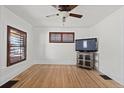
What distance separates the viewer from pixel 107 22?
16.7 ft

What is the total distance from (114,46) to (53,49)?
4.35 metres

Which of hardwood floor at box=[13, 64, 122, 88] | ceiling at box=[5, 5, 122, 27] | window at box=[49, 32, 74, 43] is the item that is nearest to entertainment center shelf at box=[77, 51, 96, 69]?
window at box=[49, 32, 74, 43]

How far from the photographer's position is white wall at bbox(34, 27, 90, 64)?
26.6 ft

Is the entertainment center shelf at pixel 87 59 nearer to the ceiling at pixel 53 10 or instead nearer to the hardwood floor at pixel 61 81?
the hardwood floor at pixel 61 81

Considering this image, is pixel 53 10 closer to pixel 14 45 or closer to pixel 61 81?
pixel 14 45

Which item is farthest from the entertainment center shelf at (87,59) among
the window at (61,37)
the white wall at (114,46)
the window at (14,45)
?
the window at (14,45)

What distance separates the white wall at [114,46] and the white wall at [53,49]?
9.00 feet

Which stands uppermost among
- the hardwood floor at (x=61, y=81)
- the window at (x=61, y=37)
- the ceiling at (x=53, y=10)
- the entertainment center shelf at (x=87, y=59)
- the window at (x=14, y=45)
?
the ceiling at (x=53, y=10)

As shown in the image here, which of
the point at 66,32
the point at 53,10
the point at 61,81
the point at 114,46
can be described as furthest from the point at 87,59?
the point at 53,10

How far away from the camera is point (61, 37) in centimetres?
824

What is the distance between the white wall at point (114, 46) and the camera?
3.83 meters

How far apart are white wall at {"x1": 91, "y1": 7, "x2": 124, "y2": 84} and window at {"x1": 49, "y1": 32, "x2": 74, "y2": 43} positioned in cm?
290
